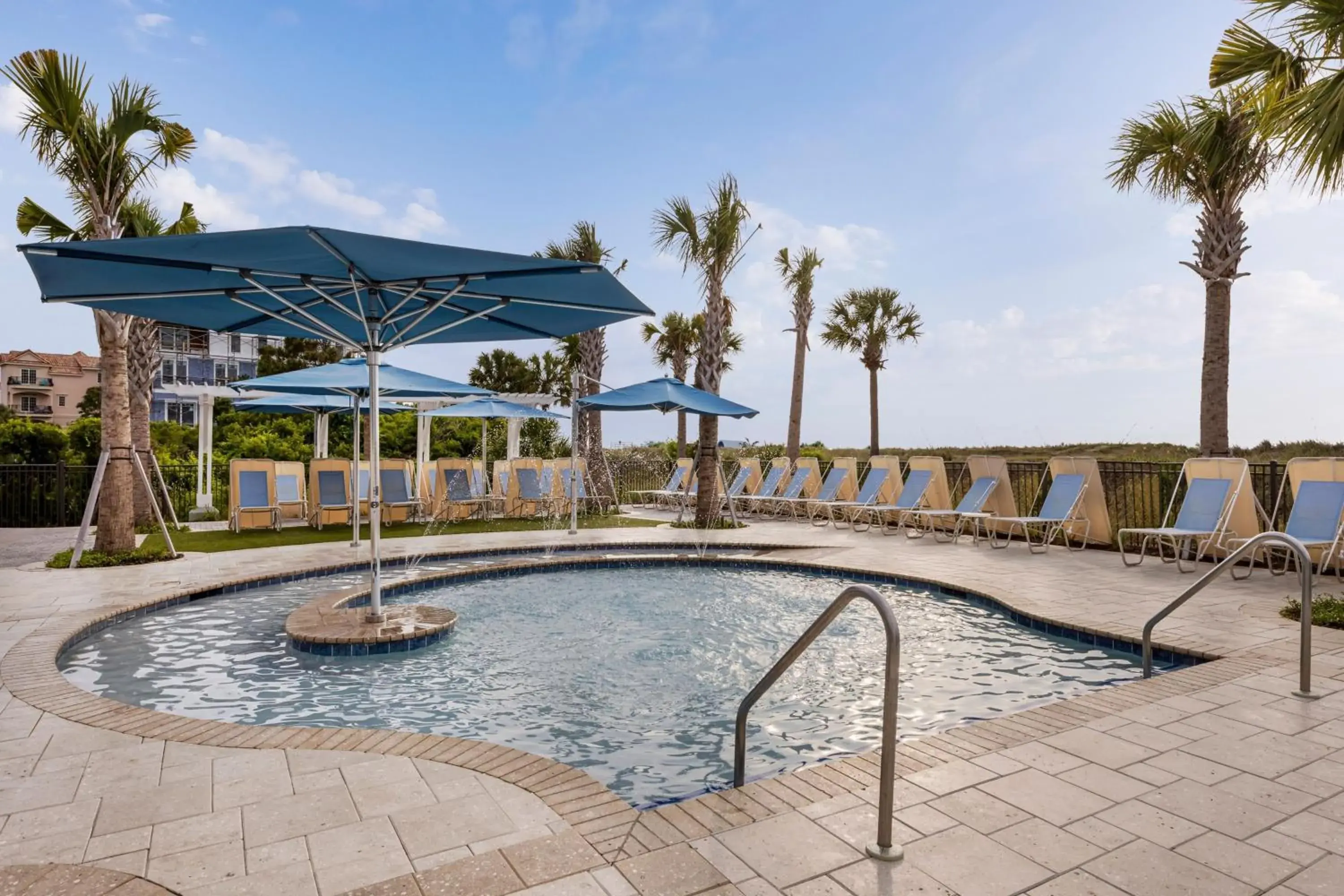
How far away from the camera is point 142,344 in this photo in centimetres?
1301

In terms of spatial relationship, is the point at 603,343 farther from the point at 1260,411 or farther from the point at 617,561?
the point at 1260,411

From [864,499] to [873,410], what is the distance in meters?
14.2

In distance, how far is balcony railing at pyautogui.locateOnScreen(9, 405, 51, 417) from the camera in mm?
51062

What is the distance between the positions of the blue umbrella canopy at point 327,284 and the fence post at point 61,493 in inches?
340

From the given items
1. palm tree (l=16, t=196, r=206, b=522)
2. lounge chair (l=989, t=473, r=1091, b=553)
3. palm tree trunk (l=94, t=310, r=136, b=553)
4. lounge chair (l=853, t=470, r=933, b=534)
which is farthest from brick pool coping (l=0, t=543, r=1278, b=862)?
palm tree (l=16, t=196, r=206, b=522)

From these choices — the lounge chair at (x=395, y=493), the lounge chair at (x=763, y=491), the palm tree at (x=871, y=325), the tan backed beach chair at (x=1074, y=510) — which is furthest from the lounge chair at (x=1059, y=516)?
the palm tree at (x=871, y=325)

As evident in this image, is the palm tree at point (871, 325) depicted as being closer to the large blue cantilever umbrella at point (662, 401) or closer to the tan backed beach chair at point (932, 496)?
the tan backed beach chair at point (932, 496)

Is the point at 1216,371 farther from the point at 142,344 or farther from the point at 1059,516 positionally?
the point at 142,344

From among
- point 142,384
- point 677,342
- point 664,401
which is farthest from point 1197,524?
point 677,342

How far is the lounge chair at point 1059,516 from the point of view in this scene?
9.65m

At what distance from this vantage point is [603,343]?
19547 millimetres

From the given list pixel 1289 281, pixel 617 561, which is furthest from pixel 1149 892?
pixel 1289 281

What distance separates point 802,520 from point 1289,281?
814 cm

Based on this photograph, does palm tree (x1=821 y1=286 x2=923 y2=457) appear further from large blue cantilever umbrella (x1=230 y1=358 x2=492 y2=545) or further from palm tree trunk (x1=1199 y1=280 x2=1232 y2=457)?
large blue cantilever umbrella (x1=230 y1=358 x2=492 y2=545)
